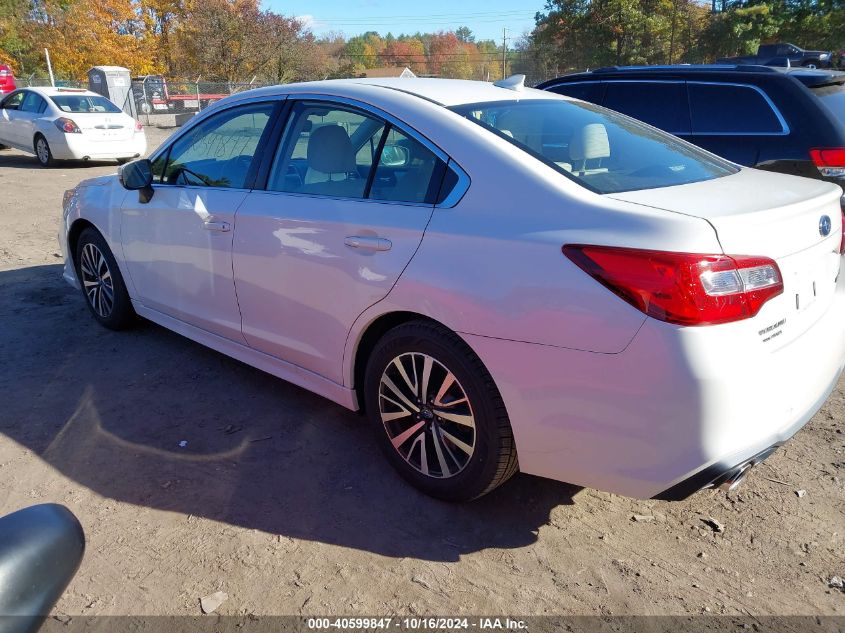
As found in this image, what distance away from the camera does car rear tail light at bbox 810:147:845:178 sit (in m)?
5.12

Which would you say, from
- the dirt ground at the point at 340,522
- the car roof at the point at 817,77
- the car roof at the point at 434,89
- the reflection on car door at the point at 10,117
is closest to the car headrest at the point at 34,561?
the dirt ground at the point at 340,522

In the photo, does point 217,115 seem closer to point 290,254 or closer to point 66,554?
point 290,254

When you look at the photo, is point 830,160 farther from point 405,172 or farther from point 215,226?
point 215,226

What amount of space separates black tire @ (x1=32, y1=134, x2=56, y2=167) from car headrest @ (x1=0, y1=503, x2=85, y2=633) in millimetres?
15131

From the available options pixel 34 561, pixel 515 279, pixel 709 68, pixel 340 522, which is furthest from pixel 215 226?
pixel 709 68

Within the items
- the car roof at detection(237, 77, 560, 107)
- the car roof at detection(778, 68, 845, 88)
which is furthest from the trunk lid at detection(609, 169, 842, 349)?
the car roof at detection(778, 68, 845, 88)

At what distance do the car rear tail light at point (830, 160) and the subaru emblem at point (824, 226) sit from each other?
286 centimetres

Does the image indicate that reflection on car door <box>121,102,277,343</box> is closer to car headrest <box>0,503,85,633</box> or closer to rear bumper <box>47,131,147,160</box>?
car headrest <box>0,503,85,633</box>

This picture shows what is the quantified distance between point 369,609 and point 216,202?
2.32m

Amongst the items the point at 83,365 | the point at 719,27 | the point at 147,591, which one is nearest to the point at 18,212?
the point at 83,365

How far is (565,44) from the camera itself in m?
46.6

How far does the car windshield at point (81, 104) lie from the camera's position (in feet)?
47.1

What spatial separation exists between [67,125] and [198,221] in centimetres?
1210

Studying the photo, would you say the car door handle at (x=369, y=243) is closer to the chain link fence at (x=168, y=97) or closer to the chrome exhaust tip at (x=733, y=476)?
the chrome exhaust tip at (x=733, y=476)
